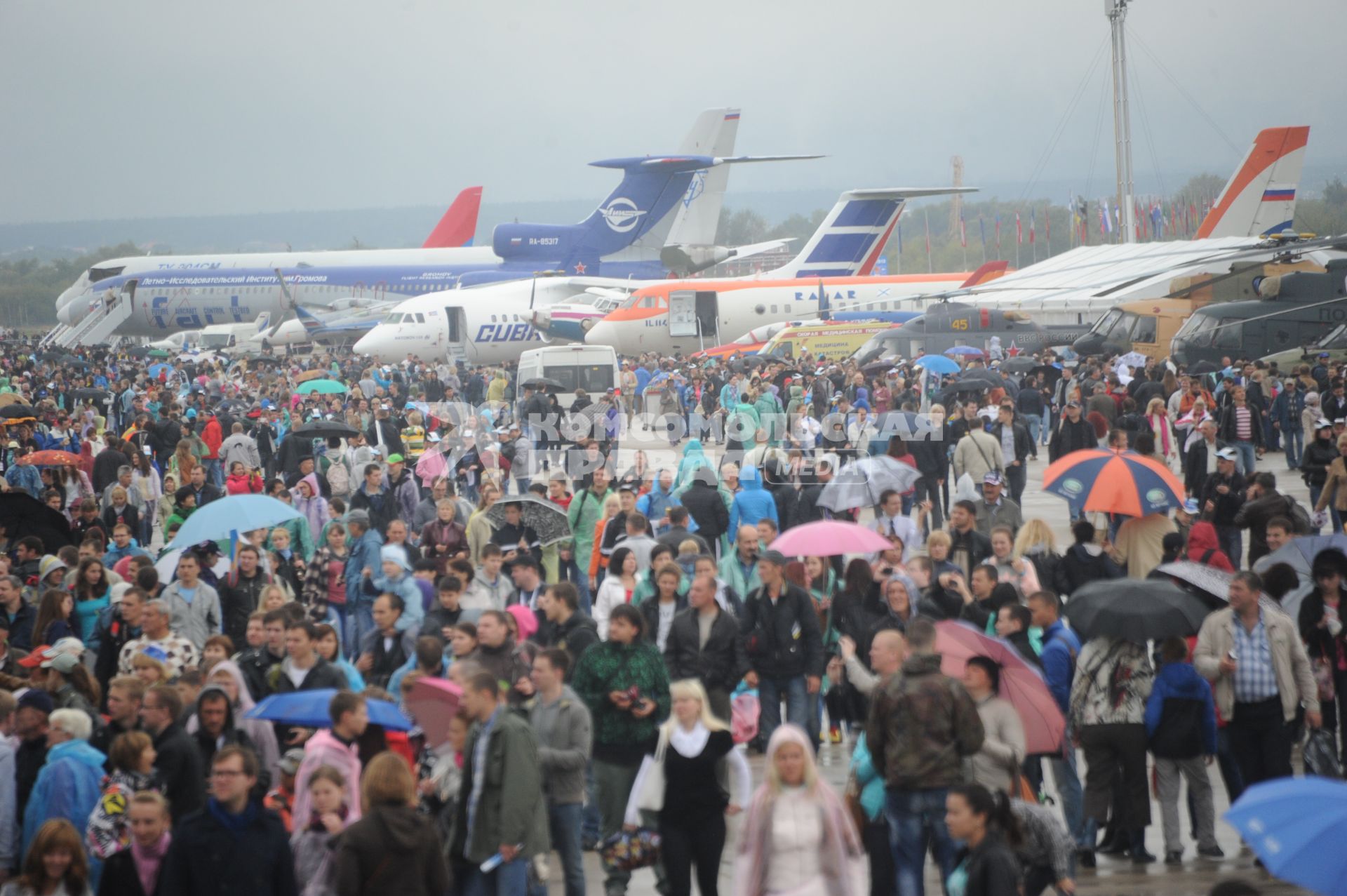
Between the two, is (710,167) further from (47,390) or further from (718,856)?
(718,856)

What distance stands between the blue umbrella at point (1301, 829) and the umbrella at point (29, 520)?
34.8ft

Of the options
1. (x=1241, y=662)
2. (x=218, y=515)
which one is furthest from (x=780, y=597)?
(x=218, y=515)

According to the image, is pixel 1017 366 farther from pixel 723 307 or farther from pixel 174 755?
pixel 174 755

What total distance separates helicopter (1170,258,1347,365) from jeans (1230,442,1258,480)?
342 inches

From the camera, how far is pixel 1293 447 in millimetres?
18734

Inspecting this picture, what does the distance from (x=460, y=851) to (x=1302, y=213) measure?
136 metres

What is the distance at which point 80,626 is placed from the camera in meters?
9.01

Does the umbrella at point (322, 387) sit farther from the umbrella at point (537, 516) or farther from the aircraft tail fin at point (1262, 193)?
the aircraft tail fin at point (1262, 193)

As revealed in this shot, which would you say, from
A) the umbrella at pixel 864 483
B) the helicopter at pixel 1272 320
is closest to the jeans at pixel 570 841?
the umbrella at pixel 864 483

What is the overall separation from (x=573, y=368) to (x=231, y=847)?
20.8 meters

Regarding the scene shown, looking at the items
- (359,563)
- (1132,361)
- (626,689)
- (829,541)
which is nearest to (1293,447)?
(1132,361)

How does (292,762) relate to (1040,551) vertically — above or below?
below

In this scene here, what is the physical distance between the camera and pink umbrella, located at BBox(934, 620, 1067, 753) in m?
6.07

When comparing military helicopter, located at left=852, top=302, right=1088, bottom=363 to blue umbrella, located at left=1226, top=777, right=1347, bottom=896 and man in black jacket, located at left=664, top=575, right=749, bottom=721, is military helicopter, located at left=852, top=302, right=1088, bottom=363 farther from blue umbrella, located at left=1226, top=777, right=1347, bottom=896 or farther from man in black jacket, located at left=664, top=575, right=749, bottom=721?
blue umbrella, located at left=1226, top=777, right=1347, bottom=896
